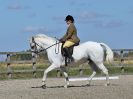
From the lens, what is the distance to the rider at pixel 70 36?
18.4m

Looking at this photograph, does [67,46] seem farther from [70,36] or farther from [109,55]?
[109,55]

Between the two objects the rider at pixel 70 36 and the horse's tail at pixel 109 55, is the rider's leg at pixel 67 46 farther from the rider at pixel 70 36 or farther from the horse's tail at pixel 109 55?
the horse's tail at pixel 109 55

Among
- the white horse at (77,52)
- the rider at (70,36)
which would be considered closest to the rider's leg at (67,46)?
the rider at (70,36)

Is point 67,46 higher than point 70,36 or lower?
lower

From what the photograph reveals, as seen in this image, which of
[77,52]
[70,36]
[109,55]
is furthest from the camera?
[109,55]

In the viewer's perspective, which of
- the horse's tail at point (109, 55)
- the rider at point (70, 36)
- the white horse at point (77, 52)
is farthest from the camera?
the horse's tail at point (109, 55)

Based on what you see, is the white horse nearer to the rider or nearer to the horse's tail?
the horse's tail

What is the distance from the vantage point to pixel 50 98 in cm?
1413

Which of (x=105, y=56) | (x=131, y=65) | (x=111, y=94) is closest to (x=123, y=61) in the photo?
(x=131, y=65)

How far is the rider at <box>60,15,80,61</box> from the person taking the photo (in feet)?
60.3

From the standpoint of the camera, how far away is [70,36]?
1842 centimetres

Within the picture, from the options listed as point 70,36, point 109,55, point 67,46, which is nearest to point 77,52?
point 67,46

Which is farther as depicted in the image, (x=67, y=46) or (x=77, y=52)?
(x=77, y=52)

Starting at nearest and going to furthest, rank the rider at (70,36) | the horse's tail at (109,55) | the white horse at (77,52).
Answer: the rider at (70,36) → the white horse at (77,52) → the horse's tail at (109,55)
